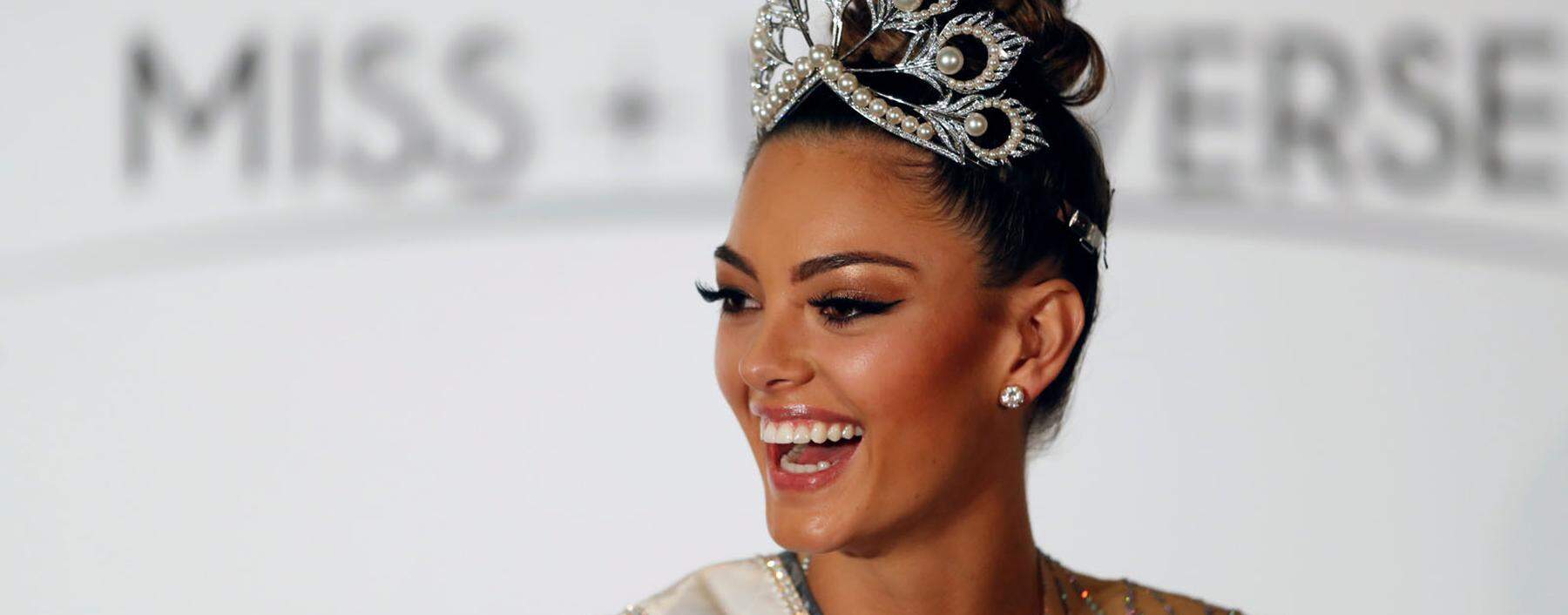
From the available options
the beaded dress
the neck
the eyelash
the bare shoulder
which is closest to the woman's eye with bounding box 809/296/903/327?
the eyelash

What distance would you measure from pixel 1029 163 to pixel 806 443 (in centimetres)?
31

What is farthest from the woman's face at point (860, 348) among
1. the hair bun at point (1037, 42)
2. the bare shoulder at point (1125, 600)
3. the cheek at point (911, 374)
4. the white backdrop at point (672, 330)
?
the white backdrop at point (672, 330)

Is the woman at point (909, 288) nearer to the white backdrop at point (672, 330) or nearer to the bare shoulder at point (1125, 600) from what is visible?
the bare shoulder at point (1125, 600)

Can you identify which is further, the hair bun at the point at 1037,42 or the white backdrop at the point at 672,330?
the white backdrop at the point at 672,330

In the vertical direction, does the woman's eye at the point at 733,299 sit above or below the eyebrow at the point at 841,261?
below

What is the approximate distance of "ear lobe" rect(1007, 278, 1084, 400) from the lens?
59.1 inches

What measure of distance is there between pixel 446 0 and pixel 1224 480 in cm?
122

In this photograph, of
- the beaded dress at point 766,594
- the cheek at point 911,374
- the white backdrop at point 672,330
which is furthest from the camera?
the white backdrop at point 672,330

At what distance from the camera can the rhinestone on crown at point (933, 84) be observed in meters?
1.46

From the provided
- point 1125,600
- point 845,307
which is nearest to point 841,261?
point 845,307

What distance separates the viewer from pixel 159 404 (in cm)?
232

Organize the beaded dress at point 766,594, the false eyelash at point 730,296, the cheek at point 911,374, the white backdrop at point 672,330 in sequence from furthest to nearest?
the white backdrop at point 672,330, the beaded dress at point 766,594, the false eyelash at point 730,296, the cheek at point 911,374

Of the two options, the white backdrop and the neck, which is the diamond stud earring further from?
the white backdrop

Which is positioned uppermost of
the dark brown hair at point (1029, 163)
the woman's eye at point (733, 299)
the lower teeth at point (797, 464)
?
the dark brown hair at point (1029, 163)
